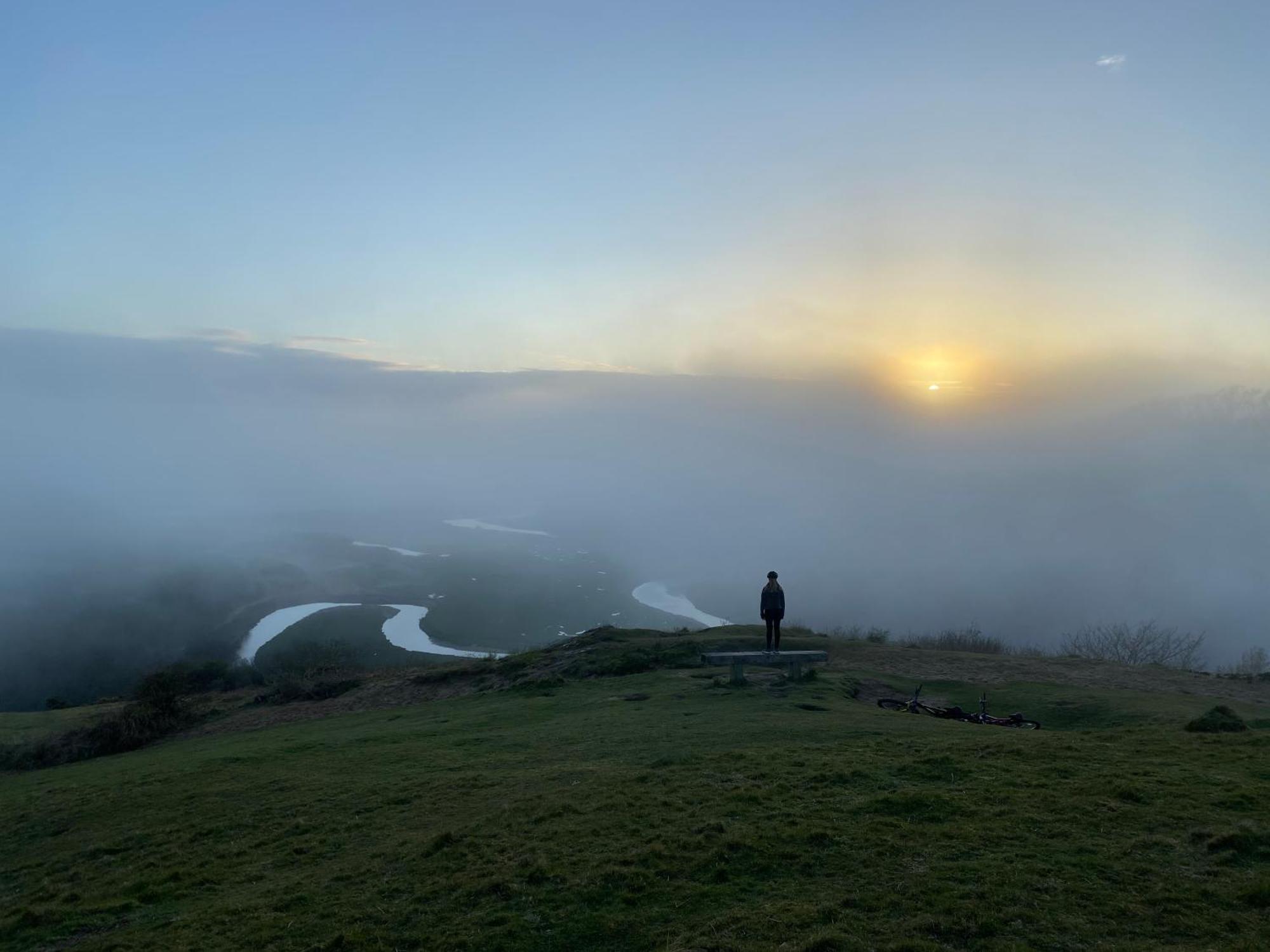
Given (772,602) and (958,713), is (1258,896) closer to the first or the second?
(958,713)

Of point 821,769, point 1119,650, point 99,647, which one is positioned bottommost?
point 99,647

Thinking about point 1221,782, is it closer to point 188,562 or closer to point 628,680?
point 628,680

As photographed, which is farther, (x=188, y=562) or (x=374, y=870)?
(x=188, y=562)

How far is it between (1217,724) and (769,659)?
1097 centimetres

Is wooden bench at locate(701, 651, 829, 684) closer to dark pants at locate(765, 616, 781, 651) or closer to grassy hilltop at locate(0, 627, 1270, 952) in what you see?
dark pants at locate(765, 616, 781, 651)

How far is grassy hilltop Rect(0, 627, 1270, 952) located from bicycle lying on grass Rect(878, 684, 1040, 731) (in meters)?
1.02

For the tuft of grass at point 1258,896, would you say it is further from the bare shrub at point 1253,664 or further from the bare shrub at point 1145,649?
the bare shrub at point 1145,649

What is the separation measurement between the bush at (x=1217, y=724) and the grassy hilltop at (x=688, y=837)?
86 centimetres

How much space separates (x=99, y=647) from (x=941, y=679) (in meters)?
86.1

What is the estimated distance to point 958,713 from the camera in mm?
19938

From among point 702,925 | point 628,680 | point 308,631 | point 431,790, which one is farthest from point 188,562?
point 702,925

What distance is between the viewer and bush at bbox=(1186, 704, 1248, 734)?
15.7 m

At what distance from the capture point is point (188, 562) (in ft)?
418

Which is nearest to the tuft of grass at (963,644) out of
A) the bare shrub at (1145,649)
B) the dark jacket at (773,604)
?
the bare shrub at (1145,649)
